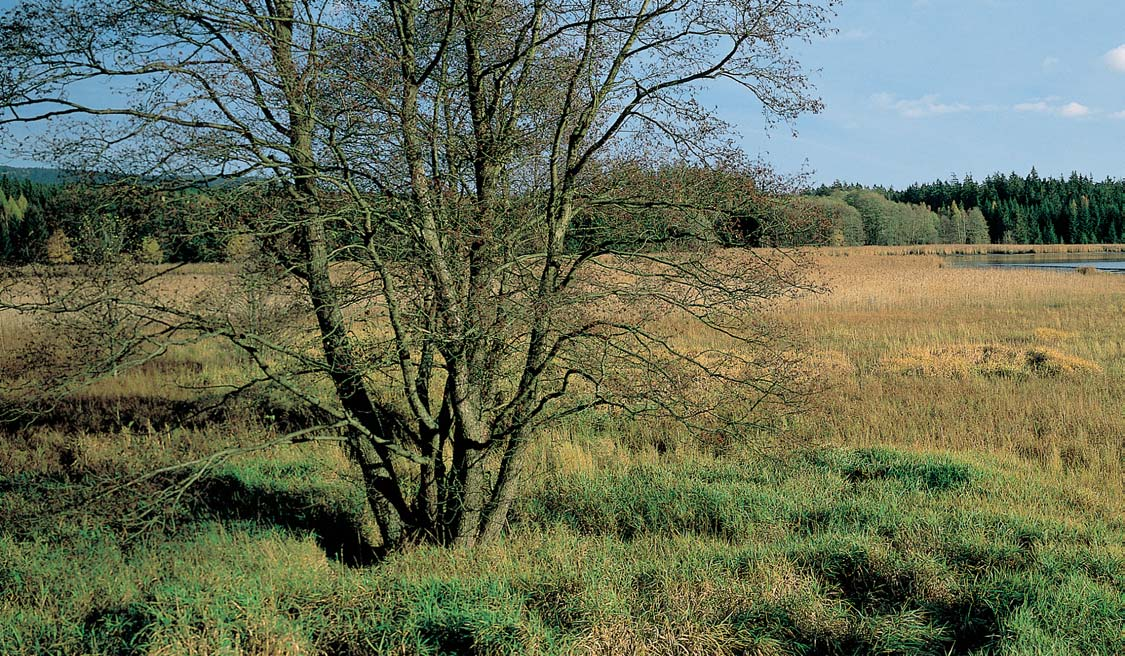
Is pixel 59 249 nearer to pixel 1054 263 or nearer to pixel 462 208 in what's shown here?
pixel 462 208

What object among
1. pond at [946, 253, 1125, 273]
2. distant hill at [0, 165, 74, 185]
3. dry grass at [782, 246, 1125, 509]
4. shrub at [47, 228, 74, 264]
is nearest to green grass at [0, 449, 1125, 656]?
dry grass at [782, 246, 1125, 509]

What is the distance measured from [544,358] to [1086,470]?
6215 mm

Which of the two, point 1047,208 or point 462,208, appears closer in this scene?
point 462,208

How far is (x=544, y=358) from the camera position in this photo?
21.6ft

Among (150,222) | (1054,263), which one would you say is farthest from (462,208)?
(1054,263)

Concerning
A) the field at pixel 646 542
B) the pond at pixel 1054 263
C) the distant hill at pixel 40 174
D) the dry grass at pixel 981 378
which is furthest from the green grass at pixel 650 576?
the pond at pixel 1054 263

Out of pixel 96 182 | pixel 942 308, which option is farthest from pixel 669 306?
pixel 942 308

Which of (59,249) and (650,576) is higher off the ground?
(59,249)

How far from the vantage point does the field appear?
423 centimetres

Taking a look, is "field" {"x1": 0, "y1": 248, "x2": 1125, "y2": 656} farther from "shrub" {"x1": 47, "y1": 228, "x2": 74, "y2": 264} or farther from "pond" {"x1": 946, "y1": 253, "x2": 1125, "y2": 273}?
"pond" {"x1": 946, "y1": 253, "x2": 1125, "y2": 273}

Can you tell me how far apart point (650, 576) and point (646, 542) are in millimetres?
1283

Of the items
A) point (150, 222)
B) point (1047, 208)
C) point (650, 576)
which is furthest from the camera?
point (1047, 208)

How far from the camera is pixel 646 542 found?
6.54m

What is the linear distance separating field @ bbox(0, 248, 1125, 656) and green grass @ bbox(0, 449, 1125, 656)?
0.02 meters
